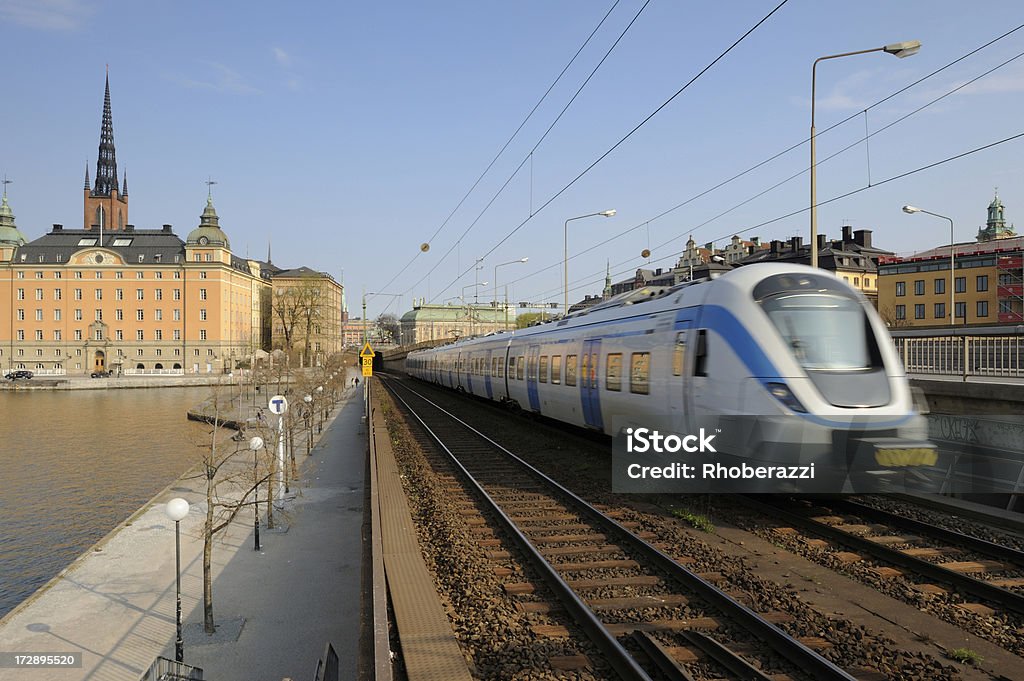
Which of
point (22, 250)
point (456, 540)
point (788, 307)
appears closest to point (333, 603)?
point (456, 540)

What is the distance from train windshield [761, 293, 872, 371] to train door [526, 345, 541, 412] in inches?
466

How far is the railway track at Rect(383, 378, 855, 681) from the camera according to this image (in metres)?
5.61

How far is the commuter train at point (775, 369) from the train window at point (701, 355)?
0.05ft

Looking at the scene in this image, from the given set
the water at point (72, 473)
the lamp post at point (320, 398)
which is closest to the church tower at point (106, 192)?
the water at point (72, 473)

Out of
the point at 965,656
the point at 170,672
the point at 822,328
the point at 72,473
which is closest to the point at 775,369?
the point at 822,328

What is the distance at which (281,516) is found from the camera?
1581cm

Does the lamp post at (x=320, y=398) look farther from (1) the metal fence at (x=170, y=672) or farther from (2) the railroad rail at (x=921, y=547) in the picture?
(1) the metal fence at (x=170, y=672)

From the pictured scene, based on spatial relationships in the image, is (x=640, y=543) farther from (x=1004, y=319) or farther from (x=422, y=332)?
(x=422, y=332)

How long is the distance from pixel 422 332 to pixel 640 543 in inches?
5140

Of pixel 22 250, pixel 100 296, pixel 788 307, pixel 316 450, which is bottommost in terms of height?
pixel 316 450

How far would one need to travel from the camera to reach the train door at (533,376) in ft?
71.5

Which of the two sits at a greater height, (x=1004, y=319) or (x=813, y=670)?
(x=1004, y=319)

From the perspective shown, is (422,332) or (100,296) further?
(422,332)

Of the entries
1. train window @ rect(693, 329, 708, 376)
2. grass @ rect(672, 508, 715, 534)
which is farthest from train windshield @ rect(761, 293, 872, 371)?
grass @ rect(672, 508, 715, 534)
